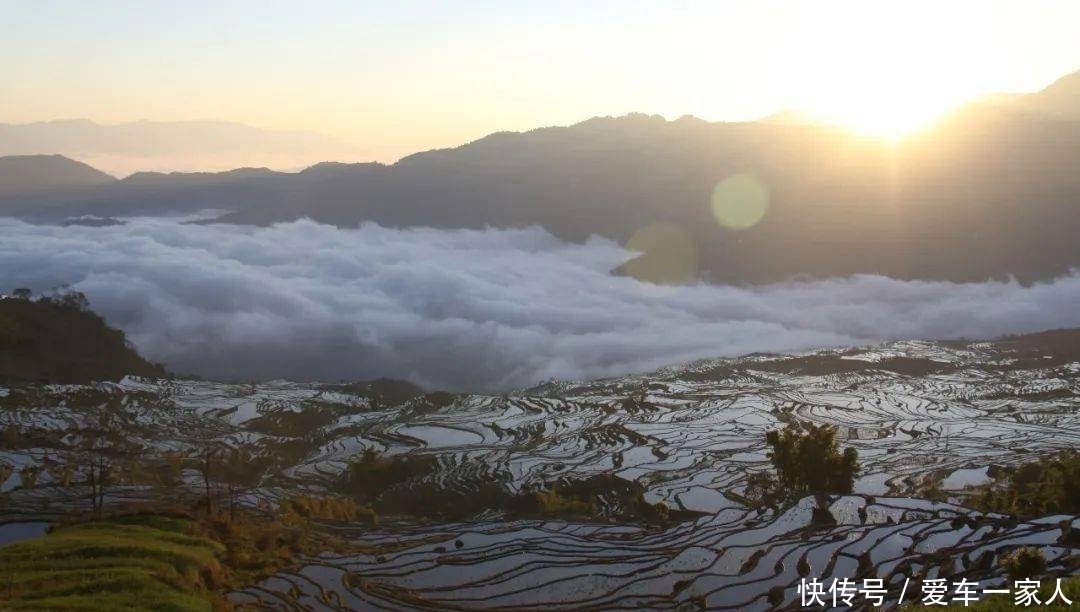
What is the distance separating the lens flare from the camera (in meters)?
170

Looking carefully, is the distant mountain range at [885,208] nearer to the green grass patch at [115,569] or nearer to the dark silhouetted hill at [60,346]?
the dark silhouetted hill at [60,346]

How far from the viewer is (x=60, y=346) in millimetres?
75562

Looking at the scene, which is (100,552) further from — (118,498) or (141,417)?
(141,417)

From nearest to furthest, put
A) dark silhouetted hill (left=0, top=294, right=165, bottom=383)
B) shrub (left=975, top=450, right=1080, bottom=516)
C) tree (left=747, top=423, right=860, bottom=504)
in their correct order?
shrub (left=975, top=450, right=1080, bottom=516), tree (left=747, top=423, right=860, bottom=504), dark silhouetted hill (left=0, top=294, right=165, bottom=383)

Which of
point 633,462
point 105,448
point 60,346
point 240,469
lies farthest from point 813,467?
point 60,346

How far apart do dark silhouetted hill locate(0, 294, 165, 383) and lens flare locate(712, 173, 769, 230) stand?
119585 millimetres

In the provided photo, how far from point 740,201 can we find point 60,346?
133 metres

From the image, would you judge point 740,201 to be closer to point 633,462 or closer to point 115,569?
point 633,462

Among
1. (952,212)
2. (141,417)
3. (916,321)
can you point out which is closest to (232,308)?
(141,417)

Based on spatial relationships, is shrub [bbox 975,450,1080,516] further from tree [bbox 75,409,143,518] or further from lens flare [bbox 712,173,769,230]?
lens flare [bbox 712,173,769,230]

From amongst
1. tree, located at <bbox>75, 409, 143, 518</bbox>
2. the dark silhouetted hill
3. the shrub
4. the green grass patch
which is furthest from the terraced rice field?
the dark silhouetted hill

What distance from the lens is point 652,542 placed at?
3375 cm

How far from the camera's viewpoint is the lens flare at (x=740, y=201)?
17012 centimetres

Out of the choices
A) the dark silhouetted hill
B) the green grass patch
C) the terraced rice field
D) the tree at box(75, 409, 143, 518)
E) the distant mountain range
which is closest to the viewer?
the green grass patch
